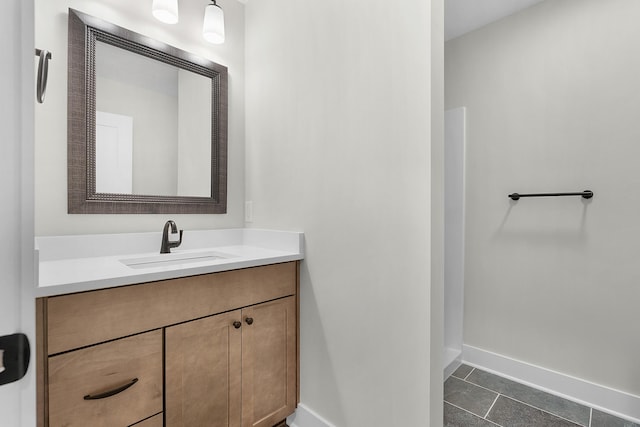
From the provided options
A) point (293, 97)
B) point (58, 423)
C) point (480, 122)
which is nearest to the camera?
point (58, 423)

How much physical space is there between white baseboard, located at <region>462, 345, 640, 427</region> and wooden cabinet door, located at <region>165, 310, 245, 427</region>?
5.62ft

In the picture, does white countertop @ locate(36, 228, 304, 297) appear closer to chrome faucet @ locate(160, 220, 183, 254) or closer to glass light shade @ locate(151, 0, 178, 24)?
chrome faucet @ locate(160, 220, 183, 254)

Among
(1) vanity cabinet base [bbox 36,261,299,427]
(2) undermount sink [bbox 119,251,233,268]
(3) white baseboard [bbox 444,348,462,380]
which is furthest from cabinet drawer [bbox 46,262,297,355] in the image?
(3) white baseboard [bbox 444,348,462,380]

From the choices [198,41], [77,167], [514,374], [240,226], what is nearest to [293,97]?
[198,41]

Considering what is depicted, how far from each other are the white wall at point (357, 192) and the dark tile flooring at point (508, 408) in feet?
2.25

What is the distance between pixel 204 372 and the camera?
1173 mm

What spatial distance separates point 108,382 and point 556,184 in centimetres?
240

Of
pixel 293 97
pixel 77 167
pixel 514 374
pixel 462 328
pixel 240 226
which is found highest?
pixel 293 97

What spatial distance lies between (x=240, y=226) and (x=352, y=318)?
3.17 ft

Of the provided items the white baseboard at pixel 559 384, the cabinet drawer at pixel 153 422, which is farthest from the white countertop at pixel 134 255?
the white baseboard at pixel 559 384

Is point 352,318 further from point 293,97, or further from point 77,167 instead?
point 77,167

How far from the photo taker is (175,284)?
1108mm

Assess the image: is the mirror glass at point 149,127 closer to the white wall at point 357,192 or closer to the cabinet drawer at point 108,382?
the white wall at point 357,192

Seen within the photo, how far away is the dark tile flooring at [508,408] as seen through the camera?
5.06ft
